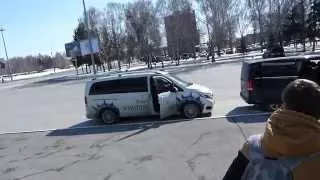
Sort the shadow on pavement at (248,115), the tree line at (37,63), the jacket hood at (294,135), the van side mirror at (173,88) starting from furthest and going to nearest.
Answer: the tree line at (37,63), the van side mirror at (173,88), the shadow on pavement at (248,115), the jacket hood at (294,135)

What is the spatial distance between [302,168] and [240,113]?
14.0m

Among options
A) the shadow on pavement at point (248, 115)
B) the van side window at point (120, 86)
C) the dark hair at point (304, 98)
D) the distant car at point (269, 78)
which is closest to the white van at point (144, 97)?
the van side window at point (120, 86)

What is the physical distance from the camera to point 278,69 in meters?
15.9

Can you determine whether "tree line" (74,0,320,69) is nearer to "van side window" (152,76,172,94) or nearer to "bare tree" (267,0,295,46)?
"bare tree" (267,0,295,46)

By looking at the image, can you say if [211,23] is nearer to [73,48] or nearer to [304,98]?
[73,48]

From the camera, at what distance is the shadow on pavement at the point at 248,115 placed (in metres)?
14.6

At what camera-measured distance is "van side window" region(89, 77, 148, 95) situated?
1717cm

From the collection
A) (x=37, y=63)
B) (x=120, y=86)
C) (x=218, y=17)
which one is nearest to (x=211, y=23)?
(x=218, y=17)

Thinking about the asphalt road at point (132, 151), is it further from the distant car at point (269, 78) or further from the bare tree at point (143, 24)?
the bare tree at point (143, 24)

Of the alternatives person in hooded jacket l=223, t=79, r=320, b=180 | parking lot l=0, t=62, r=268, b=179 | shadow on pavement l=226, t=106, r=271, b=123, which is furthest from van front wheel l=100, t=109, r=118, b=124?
person in hooded jacket l=223, t=79, r=320, b=180

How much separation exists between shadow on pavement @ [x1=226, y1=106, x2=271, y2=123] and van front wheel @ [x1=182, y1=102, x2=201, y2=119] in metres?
1.02

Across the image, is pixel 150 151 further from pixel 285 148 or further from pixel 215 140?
pixel 285 148

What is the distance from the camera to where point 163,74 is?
17078 millimetres

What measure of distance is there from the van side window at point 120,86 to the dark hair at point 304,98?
1451cm
